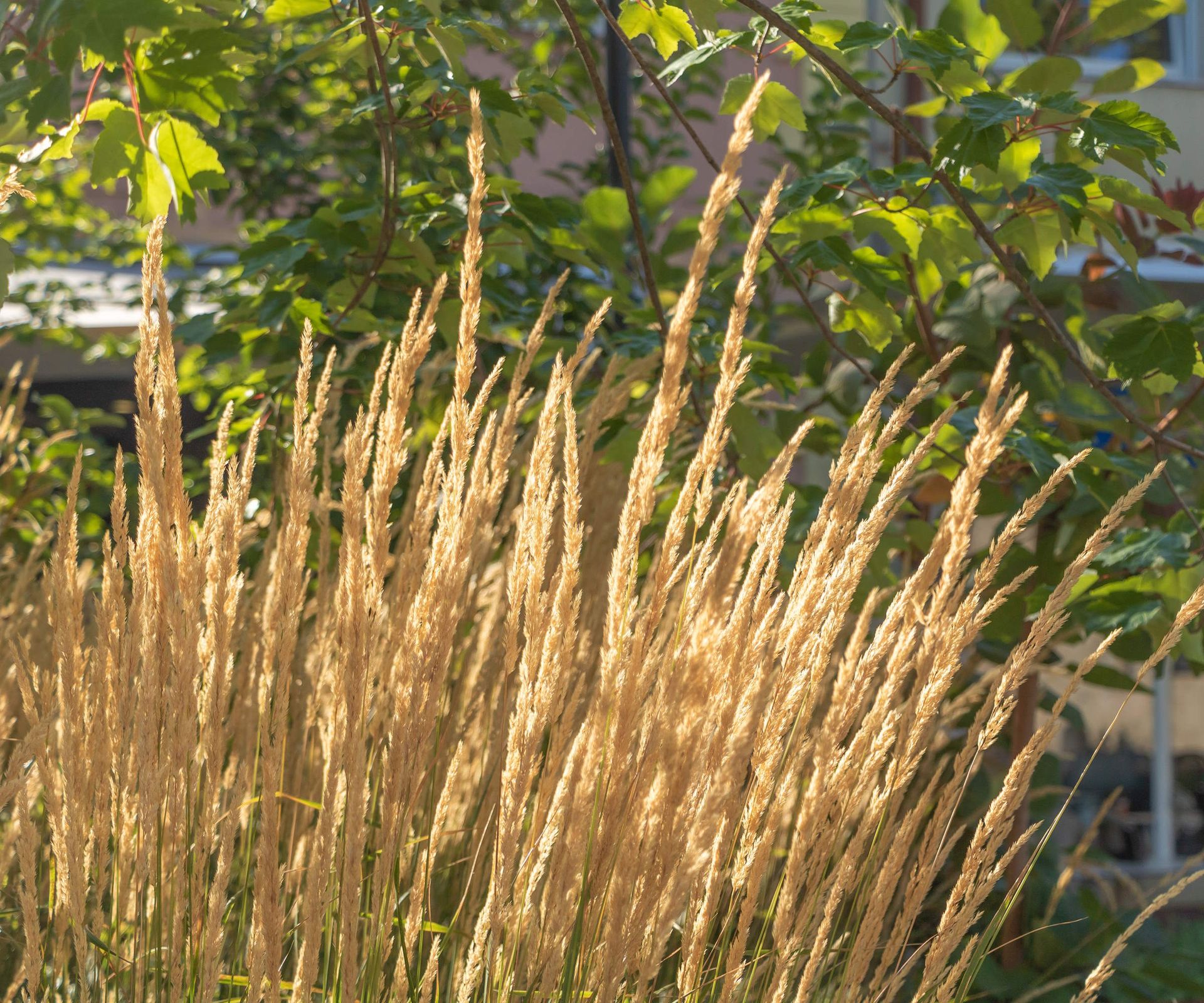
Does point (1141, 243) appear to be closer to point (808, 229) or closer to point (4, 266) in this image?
point (808, 229)

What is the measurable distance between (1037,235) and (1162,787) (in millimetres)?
3421

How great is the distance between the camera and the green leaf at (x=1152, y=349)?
4.82 ft

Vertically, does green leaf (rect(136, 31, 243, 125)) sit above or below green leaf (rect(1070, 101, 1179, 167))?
above

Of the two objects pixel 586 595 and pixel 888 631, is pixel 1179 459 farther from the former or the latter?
pixel 888 631

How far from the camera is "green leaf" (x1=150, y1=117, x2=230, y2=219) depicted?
142cm

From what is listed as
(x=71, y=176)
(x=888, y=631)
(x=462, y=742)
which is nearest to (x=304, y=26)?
(x=71, y=176)

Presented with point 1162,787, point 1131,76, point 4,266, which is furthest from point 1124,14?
point 1162,787

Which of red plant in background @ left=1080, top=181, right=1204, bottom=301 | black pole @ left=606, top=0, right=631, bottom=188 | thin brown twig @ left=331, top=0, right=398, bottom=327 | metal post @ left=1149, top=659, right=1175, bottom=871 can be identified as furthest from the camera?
metal post @ left=1149, top=659, right=1175, bottom=871

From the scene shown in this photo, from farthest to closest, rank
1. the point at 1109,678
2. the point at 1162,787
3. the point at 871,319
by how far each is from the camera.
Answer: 1. the point at 1162,787
2. the point at 1109,678
3. the point at 871,319

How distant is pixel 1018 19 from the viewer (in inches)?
68.5

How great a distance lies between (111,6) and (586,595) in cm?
101

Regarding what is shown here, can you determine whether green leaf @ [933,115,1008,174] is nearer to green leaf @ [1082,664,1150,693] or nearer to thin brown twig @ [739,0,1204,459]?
thin brown twig @ [739,0,1204,459]

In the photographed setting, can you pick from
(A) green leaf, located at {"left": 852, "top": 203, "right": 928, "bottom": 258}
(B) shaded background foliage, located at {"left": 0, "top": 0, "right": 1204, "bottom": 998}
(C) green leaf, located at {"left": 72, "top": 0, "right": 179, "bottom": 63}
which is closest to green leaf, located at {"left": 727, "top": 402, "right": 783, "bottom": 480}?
(B) shaded background foliage, located at {"left": 0, "top": 0, "right": 1204, "bottom": 998}

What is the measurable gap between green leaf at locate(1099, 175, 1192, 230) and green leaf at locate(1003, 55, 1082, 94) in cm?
22
